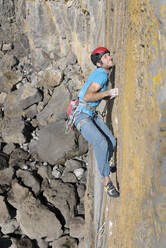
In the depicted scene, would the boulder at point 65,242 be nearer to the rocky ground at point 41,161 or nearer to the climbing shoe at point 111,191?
the rocky ground at point 41,161

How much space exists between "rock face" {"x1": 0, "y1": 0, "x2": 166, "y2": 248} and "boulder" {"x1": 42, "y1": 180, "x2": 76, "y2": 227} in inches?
1.5

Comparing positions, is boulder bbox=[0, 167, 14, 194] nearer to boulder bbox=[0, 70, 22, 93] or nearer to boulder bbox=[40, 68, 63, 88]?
boulder bbox=[40, 68, 63, 88]

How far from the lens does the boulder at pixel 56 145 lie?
393 inches

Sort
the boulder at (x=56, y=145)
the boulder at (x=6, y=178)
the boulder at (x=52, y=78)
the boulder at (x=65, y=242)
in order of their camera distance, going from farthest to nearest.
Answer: the boulder at (x=52, y=78) < the boulder at (x=56, y=145) < the boulder at (x=6, y=178) < the boulder at (x=65, y=242)

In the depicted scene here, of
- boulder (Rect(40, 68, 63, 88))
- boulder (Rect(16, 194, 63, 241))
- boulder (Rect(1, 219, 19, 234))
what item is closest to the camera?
boulder (Rect(16, 194, 63, 241))

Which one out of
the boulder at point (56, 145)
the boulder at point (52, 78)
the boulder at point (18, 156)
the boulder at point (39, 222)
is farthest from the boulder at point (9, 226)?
the boulder at point (52, 78)

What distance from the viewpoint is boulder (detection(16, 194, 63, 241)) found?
7.43m

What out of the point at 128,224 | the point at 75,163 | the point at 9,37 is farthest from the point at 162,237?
the point at 9,37

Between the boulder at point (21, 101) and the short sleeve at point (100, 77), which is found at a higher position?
the boulder at point (21, 101)

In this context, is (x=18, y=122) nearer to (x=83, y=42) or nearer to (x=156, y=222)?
(x=83, y=42)

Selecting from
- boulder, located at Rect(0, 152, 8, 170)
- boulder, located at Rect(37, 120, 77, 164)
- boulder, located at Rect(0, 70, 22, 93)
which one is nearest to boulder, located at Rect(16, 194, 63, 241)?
boulder, located at Rect(37, 120, 77, 164)

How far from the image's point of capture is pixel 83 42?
30.6 feet

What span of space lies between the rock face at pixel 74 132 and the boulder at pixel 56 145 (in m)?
0.05

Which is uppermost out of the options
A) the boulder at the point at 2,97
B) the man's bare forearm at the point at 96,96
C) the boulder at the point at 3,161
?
the boulder at the point at 2,97
